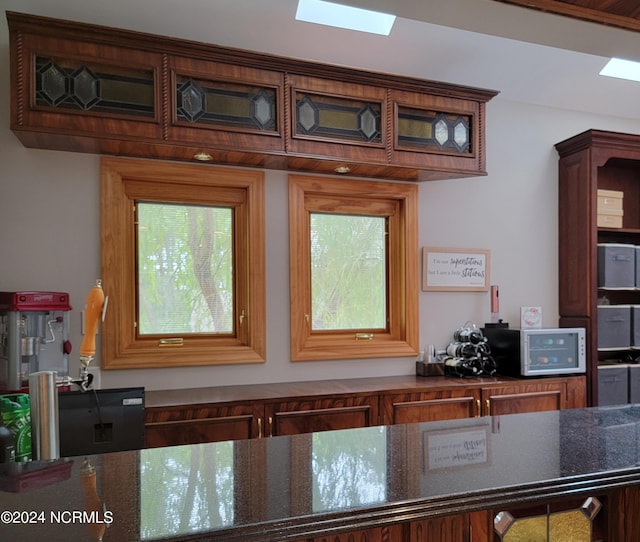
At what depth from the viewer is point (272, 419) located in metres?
2.43

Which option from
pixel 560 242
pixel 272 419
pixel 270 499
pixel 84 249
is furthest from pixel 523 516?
pixel 560 242

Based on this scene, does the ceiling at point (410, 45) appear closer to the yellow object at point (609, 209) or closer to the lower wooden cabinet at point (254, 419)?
the yellow object at point (609, 209)

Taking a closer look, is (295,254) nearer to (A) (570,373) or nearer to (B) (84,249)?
(B) (84,249)

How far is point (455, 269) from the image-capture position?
3309 mm

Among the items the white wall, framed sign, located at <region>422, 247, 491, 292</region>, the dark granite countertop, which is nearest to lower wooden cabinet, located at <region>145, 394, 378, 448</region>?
the white wall

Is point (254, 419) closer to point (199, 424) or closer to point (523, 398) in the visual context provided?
point (199, 424)

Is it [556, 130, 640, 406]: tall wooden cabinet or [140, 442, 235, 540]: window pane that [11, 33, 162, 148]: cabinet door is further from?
[556, 130, 640, 406]: tall wooden cabinet

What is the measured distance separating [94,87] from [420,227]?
2.03 metres

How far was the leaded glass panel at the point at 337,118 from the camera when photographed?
256 centimetres

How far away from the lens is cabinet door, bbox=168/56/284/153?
2.33 meters

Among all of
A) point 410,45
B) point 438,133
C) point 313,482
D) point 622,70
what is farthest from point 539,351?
point 313,482

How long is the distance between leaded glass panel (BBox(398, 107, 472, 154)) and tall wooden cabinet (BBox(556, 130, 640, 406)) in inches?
39.2

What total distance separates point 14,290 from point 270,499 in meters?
2.16

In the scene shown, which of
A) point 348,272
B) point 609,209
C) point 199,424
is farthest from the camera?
point 609,209
